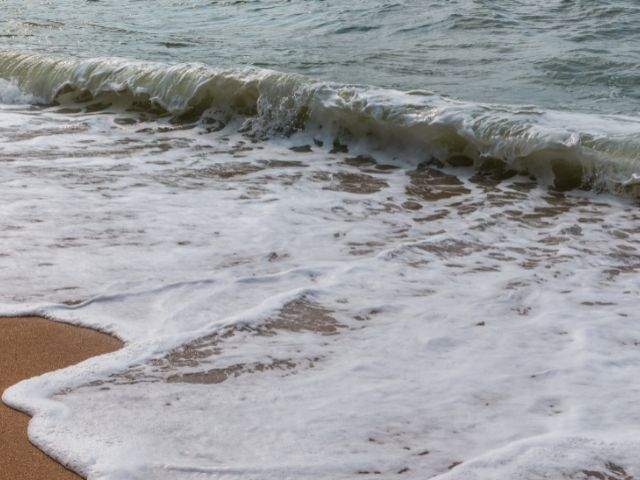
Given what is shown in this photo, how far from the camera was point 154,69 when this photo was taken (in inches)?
344

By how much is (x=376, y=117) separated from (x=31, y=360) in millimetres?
4560

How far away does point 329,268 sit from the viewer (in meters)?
3.61

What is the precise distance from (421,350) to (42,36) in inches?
434

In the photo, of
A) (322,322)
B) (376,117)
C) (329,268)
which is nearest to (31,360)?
(322,322)

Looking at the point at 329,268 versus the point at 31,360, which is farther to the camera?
the point at 329,268

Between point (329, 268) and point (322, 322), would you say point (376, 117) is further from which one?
point (322, 322)

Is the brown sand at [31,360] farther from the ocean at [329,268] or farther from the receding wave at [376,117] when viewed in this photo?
the receding wave at [376,117]

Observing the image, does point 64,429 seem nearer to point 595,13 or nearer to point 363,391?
point 363,391

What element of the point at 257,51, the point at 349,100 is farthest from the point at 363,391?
the point at 257,51

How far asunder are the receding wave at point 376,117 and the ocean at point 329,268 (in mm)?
23

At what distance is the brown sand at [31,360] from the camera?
2.06m

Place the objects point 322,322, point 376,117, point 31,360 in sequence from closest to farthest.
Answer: point 31,360, point 322,322, point 376,117

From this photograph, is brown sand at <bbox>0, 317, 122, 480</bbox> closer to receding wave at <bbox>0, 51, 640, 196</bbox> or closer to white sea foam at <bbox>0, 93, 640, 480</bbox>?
white sea foam at <bbox>0, 93, 640, 480</bbox>

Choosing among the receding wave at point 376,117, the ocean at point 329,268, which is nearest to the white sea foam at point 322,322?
the ocean at point 329,268
